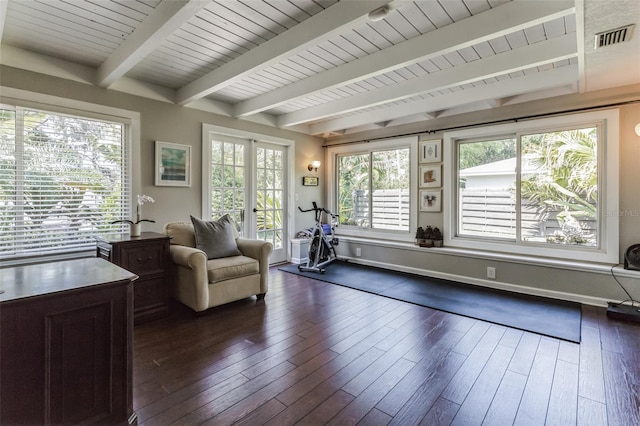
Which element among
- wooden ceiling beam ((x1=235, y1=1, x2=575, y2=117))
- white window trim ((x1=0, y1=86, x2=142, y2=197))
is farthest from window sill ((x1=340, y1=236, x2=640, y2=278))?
white window trim ((x1=0, y1=86, x2=142, y2=197))

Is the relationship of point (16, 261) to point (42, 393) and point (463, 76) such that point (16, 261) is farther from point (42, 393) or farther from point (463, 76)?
point (463, 76)

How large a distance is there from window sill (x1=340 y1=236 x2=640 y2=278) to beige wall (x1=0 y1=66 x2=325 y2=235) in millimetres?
2927

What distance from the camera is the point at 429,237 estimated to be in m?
4.73

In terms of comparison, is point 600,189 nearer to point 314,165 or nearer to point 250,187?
point 314,165

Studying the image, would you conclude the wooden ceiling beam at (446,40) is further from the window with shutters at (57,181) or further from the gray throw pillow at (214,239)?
the window with shutters at (57,181)

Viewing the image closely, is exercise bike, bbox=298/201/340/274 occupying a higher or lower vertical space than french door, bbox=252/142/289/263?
lower

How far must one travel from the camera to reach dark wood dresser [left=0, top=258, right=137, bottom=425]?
1217 millimetres

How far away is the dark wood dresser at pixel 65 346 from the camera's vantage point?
122 cm

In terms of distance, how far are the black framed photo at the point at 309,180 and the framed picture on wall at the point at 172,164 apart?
6.97ft

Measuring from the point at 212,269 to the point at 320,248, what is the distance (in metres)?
2.33

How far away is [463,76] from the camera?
313cm

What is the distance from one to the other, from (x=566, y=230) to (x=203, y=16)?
14.6ft

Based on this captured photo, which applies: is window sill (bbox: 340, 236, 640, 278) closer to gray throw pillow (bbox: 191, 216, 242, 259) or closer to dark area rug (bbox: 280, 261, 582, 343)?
dark area rug (bbox: 280, 261, 582, 343)

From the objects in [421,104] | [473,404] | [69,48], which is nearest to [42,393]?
[473,404]
